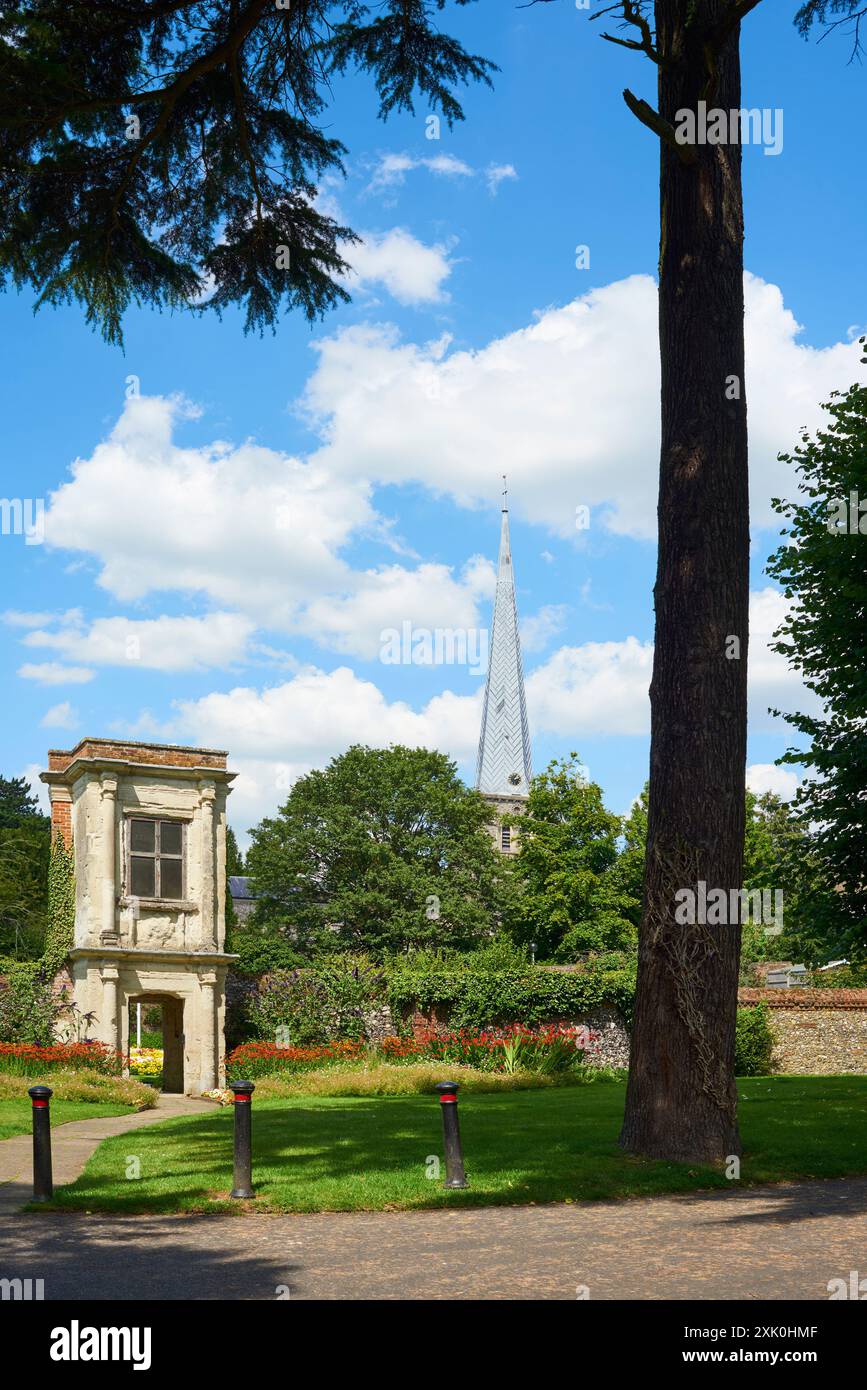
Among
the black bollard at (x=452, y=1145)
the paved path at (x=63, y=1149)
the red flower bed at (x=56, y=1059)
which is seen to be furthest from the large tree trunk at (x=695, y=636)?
the red flower bed at (x=56, y=1059)

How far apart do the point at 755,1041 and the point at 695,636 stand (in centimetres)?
2423

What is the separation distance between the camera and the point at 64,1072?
2372cm

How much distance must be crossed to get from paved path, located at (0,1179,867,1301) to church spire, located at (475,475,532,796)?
11431 cm

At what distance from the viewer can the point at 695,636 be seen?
1137 centimetres

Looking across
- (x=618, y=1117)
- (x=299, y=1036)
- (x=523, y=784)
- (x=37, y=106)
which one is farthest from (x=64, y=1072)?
(x=523, y=784)

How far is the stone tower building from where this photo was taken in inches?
1091

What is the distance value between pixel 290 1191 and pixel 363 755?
39638mm

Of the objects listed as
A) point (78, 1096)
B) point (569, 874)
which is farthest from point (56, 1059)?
point (569, 874)

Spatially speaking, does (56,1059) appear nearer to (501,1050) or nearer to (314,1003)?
(314,1003)

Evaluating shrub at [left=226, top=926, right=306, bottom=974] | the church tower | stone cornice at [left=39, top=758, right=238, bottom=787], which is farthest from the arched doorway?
the church tower

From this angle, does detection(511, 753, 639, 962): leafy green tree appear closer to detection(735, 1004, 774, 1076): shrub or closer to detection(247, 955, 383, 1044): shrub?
detection(735, 1004, 774, 1076): shrub

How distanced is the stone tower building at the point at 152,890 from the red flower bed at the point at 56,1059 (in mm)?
1807

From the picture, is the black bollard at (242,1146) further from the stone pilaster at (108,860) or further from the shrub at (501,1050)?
the stone pilaster at (108,860)
